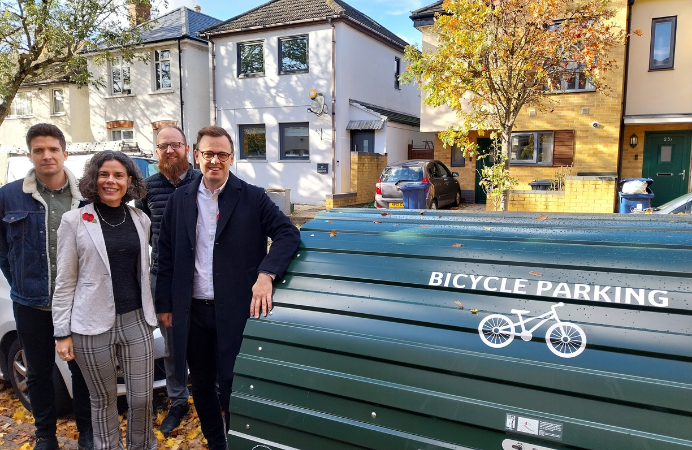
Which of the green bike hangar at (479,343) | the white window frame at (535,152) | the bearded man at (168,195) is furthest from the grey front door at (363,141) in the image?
the green bike hangar at (479,343)

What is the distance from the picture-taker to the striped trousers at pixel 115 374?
281 cm

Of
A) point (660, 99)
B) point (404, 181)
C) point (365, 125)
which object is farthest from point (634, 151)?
point (365, 125)

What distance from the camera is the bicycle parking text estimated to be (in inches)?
72.7

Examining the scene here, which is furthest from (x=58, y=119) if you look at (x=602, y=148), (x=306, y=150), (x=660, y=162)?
(x=660, y=162)

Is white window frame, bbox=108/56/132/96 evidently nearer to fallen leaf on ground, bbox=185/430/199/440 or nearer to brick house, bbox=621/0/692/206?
brick house, bbox=621/0/692/206

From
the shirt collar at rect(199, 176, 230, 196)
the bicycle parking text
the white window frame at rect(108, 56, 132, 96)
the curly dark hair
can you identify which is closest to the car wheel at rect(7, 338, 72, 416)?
the curly dark hair

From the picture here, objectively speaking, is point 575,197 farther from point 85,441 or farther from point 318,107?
point 85,441

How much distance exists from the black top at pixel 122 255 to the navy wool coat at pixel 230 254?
0.23 m

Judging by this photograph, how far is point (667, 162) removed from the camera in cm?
1392

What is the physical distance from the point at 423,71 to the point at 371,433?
9633mm

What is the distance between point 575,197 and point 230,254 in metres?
9.86

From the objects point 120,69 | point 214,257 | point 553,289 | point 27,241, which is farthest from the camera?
point 120,69

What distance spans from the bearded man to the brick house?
44.8 ft

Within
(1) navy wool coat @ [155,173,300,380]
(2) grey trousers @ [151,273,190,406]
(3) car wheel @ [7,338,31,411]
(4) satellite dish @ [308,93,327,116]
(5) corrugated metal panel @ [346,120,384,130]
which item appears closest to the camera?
(1) navy wool coat @ [155,173,300,380]
